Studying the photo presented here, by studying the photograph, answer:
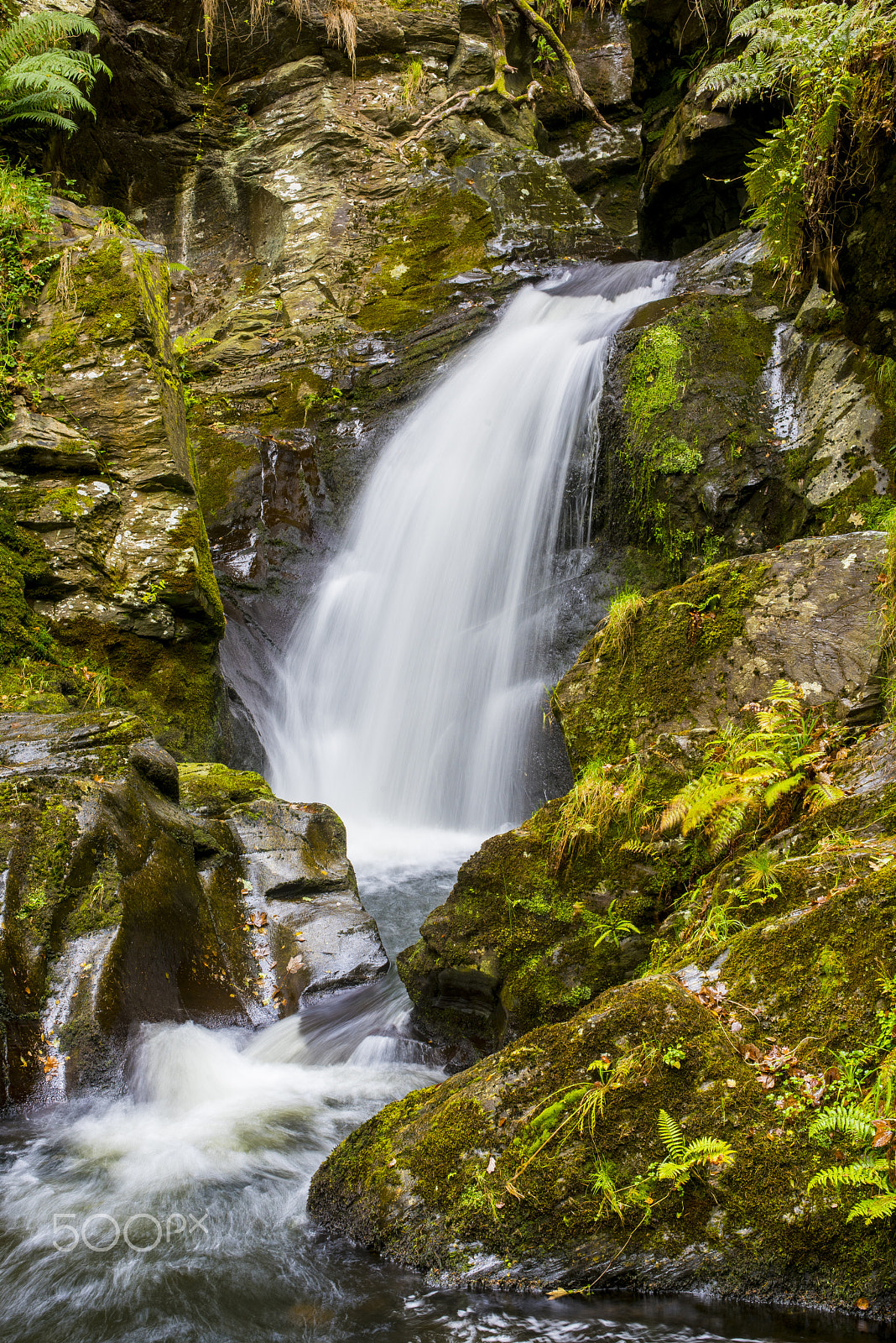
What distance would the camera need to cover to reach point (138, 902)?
407 cm

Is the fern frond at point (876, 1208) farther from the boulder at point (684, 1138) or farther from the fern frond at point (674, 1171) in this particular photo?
the fern frond at point (674, 1171)

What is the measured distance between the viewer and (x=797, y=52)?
523cm

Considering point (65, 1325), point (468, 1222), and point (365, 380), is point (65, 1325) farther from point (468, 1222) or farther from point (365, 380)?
point (365, 380)

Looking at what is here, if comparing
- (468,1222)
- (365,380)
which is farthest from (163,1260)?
(365,380)

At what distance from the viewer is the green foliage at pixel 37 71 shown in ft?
29.9

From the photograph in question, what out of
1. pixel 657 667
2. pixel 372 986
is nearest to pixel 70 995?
pixel 372 986

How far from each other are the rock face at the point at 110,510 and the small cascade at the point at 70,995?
2643mm

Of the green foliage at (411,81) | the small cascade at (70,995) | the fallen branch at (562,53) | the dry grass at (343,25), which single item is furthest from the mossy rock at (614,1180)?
the fallen branch at (562,53)

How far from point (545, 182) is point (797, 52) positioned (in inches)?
377

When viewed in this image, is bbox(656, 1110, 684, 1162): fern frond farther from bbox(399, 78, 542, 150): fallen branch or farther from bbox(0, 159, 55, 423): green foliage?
bbox(399, 78, 542, 150): fallen branch

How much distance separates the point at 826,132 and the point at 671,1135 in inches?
235

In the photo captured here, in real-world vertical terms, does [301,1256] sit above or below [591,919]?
below

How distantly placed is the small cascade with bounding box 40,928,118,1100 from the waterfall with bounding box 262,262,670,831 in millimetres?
4171

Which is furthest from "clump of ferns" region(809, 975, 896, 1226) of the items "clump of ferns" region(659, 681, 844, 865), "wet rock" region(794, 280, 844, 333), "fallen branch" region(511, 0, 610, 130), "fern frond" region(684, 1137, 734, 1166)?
"fallen branch" region(511, 0, 610, 130)
